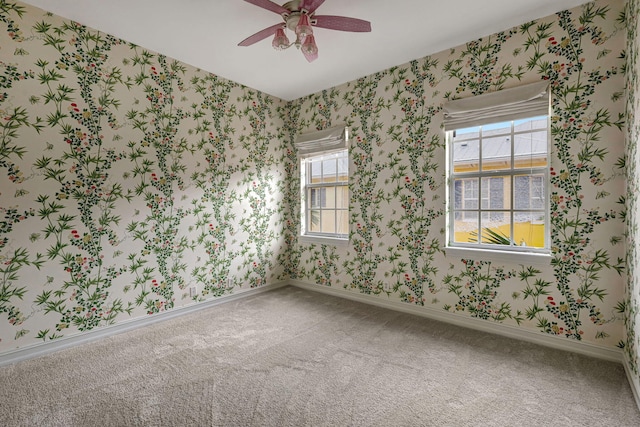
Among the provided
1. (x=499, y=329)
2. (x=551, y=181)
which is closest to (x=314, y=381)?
(x=499, y=329)

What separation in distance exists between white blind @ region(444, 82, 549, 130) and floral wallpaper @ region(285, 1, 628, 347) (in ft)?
0.31

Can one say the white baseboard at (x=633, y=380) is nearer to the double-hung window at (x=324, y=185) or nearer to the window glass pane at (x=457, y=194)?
the window glass pane at (x=457, y=194)

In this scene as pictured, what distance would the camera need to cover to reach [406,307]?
3.29 m

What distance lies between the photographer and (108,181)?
272 centimetres

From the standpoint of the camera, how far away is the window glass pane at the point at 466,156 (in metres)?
2.92

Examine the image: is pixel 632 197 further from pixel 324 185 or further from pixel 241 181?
pixel 241 181

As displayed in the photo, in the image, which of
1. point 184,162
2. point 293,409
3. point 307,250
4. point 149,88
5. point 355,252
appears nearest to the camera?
point 293,409

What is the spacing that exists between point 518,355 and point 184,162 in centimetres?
364

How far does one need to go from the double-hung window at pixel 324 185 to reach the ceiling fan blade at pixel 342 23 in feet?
5.40

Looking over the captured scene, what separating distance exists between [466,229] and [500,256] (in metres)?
0.42

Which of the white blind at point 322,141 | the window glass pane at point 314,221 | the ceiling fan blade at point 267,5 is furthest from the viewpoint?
the window glass pane at point 314,221

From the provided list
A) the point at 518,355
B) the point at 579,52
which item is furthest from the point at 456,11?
the point at 518,355

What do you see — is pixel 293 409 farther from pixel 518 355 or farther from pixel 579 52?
pixel 579 52

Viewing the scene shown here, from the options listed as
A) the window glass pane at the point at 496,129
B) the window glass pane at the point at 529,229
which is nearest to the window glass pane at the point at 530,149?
the window glass pane at the point at 496,129
